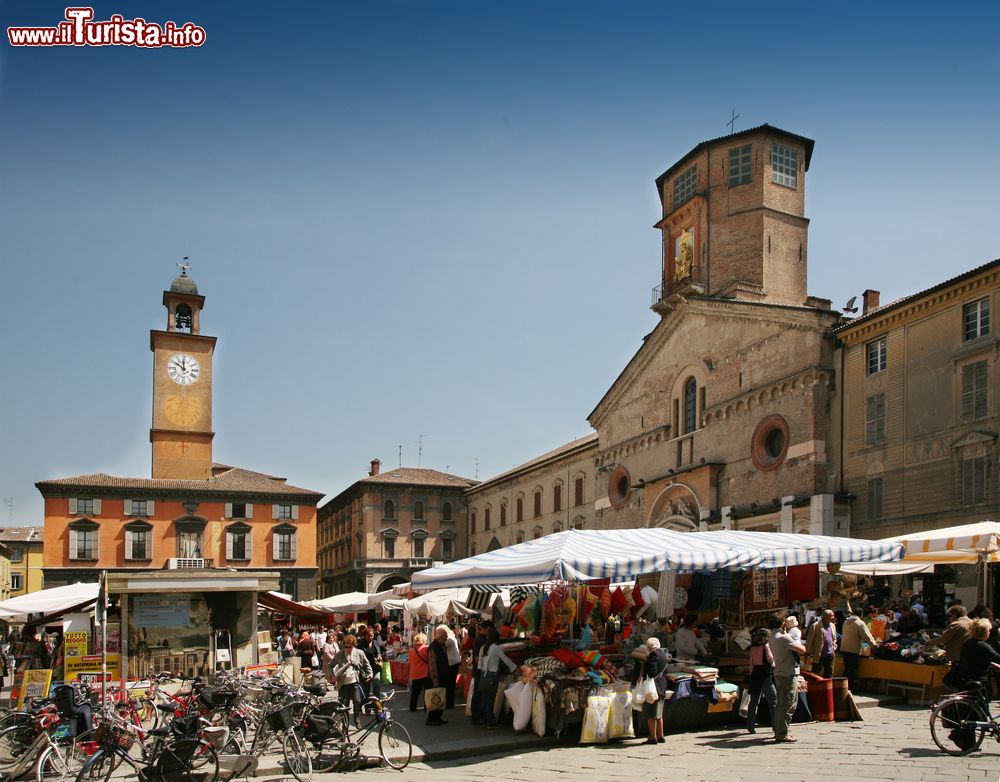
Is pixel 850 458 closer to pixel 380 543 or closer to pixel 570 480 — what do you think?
pixel 570 480

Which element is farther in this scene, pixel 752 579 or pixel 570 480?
pixel 570 480

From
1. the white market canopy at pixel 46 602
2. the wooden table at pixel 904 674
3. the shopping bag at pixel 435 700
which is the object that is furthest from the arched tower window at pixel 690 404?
the shopping bag at pixel 435 700

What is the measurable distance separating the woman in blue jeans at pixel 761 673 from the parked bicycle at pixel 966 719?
207cm

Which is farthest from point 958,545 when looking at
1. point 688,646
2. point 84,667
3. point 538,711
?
point 84,667

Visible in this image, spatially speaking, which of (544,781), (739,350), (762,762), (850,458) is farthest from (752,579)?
(739,350)

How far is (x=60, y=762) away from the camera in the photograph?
34.1ft

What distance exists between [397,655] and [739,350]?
14.7 meters

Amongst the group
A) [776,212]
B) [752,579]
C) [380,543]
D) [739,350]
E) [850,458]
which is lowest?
[380,543]

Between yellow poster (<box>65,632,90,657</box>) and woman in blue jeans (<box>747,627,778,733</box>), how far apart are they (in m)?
10.8

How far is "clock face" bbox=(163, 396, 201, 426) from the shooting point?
59.0 m

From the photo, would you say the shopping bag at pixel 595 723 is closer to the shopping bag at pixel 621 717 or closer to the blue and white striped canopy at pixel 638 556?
the shopping bag at pixel 621 717

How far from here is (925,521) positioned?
→ 2350 centimetres

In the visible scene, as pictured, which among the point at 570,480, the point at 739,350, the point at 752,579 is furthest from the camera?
the point at 570,480

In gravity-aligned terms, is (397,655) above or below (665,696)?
below
